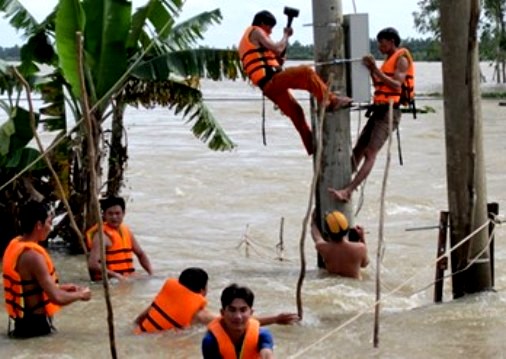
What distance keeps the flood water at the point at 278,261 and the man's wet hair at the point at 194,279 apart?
1.53 ft

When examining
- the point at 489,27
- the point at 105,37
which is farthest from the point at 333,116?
the point at 489,27

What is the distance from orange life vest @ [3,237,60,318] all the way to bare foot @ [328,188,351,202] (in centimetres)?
317

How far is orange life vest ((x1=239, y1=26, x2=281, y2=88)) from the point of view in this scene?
9.69m

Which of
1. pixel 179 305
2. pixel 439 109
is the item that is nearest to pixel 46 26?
pixel 179 305

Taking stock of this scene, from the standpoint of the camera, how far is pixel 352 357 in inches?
304

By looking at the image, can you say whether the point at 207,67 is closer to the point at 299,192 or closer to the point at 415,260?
the point at 415,260

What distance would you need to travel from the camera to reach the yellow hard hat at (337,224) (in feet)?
32.6

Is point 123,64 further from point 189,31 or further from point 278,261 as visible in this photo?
point 278,261

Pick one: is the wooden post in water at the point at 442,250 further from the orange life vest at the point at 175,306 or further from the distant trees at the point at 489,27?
the distant trees at the point at 489,27

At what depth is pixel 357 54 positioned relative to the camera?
9.85 meters

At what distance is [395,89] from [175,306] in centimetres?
311

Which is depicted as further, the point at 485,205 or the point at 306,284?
the point at 306,284

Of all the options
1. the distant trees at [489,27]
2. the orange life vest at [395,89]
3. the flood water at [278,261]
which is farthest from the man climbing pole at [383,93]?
the distant trees at [489,27]

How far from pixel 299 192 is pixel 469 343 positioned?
42.2 feet
